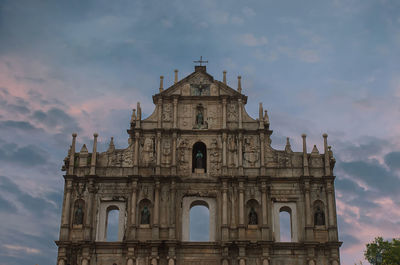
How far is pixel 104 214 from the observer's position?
29359 mm

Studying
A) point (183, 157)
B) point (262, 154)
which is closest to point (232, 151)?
point (262, 154)

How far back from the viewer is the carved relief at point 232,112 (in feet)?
104

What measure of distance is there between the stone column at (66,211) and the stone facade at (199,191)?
56 millimetres

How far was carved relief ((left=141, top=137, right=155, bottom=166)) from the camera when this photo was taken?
30484mm

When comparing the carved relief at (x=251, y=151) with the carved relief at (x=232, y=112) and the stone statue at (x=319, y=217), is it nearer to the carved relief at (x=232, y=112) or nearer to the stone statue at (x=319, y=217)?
the carved relief at (x=232, y=112)

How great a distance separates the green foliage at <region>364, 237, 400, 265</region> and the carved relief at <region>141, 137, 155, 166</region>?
49.8 feet

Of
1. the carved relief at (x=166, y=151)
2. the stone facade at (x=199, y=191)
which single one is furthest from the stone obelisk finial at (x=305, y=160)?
the carved relief at (x=166, y=151)

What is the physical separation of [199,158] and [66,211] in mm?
7660

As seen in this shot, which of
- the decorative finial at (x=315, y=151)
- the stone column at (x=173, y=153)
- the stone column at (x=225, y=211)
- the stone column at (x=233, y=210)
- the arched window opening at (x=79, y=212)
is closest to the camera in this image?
the stone column at (x=225, y=211)

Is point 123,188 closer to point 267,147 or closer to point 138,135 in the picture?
point 138,135

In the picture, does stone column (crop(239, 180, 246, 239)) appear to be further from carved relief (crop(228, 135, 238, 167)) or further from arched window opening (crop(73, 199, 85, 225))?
arched window opening (crop(73, 199, 85, 225))

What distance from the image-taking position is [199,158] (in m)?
30.6

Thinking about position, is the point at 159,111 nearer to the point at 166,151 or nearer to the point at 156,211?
the point at 166,151

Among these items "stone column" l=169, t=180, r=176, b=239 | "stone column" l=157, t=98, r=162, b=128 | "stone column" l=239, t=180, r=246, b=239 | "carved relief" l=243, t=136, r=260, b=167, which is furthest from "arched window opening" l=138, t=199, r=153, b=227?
"carved relief" l=243, t=136, r=260, b=167
